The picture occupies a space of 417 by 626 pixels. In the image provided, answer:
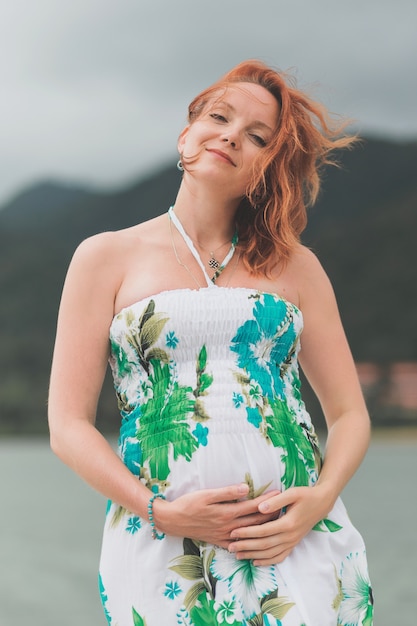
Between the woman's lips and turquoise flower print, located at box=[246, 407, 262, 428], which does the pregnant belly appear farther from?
the woman's lips

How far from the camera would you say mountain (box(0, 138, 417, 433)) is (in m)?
21.7

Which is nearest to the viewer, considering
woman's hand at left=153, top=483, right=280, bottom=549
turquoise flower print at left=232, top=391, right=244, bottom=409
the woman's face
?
woman's hand at left=153, top=483, right=280, bottom=549

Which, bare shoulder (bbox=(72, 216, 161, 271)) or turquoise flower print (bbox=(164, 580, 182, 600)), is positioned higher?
bare shoulder (bbox=(72, 216, 161, 271))

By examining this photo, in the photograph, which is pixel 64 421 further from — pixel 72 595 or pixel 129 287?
pixel 72 595

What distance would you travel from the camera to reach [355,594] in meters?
Result: 1.52

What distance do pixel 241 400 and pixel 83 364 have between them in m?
0.25

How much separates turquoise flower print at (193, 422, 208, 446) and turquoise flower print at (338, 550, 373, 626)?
309 mm

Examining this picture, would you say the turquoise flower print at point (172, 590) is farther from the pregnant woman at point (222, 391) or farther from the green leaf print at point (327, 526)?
the green leaf print at point (327, 526)

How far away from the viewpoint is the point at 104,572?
149 centimetres

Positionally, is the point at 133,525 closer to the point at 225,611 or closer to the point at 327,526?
the point at 225,611

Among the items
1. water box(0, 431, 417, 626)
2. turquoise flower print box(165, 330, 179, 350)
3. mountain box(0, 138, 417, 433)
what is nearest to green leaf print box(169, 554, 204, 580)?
turquoise flower print box(165, 330, 179, 350)

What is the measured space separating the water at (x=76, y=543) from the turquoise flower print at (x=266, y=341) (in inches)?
148

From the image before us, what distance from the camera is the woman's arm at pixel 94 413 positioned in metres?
1.39

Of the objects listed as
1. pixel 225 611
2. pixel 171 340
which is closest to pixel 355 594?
pixel 225 611
